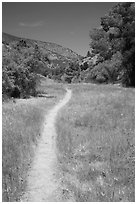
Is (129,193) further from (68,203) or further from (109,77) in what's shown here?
(109,77)

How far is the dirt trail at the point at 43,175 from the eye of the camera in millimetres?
7077

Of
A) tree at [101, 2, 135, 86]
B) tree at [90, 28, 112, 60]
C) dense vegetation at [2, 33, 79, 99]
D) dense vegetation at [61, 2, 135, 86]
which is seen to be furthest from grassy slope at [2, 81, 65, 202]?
tree at [90, 28, 112, 60]

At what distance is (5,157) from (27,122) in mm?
5358

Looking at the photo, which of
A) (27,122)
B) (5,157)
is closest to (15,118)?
(27,122)

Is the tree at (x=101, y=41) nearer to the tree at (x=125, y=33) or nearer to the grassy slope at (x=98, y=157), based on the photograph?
the tree at (x=125, y=33)

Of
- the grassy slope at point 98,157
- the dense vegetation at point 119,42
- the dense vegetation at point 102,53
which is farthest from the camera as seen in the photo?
the dense vegetation at point 119,42

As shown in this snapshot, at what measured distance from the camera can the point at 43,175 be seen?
8.29m

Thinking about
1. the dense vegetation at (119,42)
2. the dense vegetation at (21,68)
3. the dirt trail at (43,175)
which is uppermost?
the dense vegetation at (119,42)

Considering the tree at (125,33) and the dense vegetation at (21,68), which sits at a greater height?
the tree at (125,33)

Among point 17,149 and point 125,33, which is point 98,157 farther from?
point 125,33

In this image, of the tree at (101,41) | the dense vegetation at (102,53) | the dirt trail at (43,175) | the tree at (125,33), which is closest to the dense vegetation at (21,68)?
the dense vegetation at (102,53)

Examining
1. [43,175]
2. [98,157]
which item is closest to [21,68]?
[98,157]

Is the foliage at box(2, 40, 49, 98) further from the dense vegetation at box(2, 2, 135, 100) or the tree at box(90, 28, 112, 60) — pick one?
the tree at box(90, 28, 112, 60)

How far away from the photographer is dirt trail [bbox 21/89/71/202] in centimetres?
708
